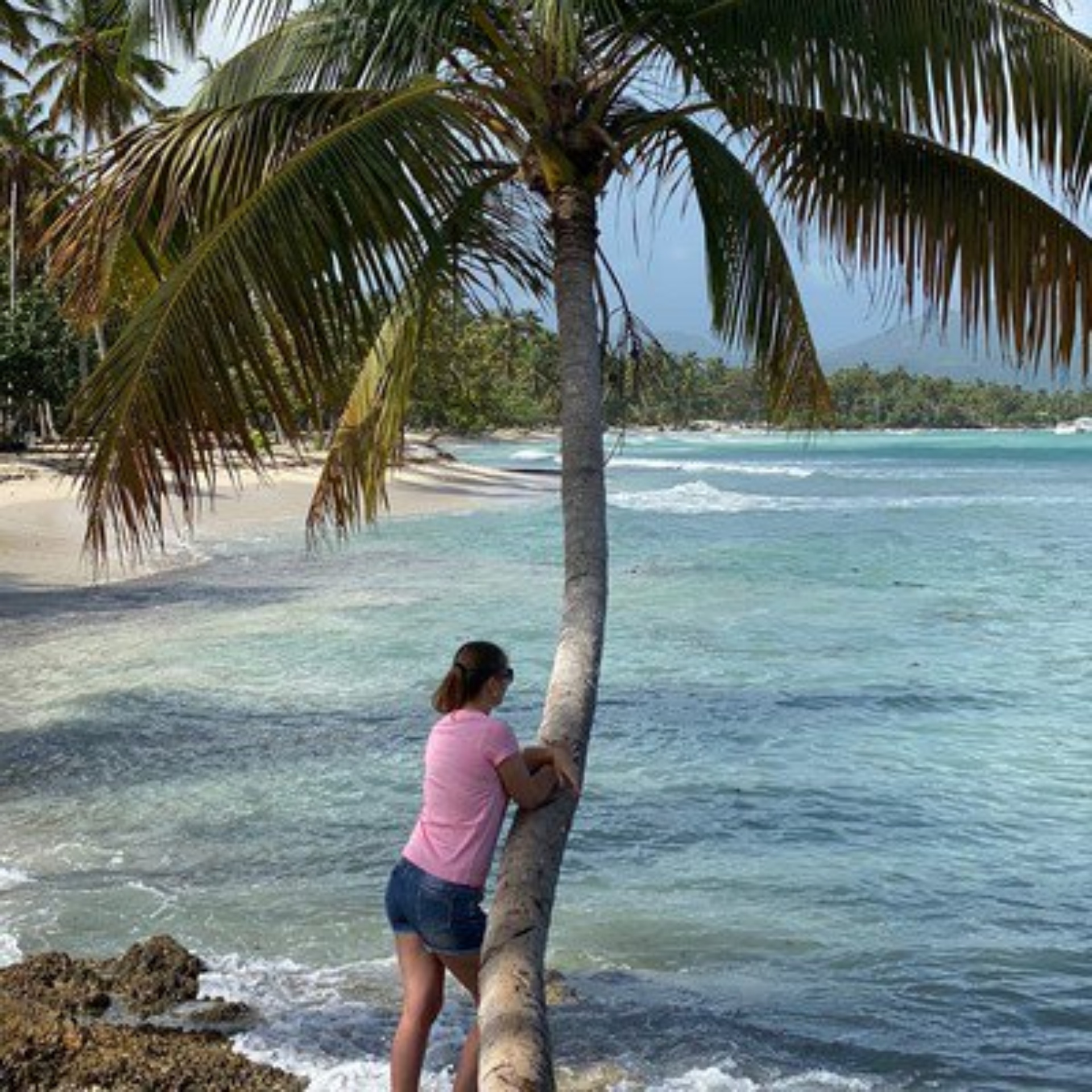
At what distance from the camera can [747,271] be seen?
18.2 feet

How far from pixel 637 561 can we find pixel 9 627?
14.7m

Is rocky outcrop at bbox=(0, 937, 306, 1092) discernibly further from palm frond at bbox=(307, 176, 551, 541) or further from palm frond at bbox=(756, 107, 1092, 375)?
palm frond at bbox=(756, 107, 1092, 375)

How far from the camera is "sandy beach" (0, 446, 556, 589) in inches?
975

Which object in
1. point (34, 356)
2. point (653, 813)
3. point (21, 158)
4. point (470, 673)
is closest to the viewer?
point (470, 673)

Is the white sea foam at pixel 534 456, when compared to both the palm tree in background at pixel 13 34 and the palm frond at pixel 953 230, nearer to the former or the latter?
the palm tree in background at pixel 13 34

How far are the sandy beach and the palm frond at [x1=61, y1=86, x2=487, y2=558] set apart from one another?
256mm

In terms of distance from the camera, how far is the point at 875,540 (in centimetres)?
3738

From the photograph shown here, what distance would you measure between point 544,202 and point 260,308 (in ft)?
4.12

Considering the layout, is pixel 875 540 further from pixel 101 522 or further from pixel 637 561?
pixel 101 522

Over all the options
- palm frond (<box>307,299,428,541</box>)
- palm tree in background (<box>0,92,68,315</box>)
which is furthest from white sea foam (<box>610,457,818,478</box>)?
palm frond (<box>307,299,428,541</box>)

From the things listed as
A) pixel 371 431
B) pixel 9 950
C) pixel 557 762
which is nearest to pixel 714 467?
pixel 9 950

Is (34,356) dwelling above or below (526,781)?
above

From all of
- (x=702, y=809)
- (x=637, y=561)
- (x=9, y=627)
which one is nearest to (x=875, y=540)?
(x=637, y=561)

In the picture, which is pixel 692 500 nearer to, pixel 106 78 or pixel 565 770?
pixel 106 78
